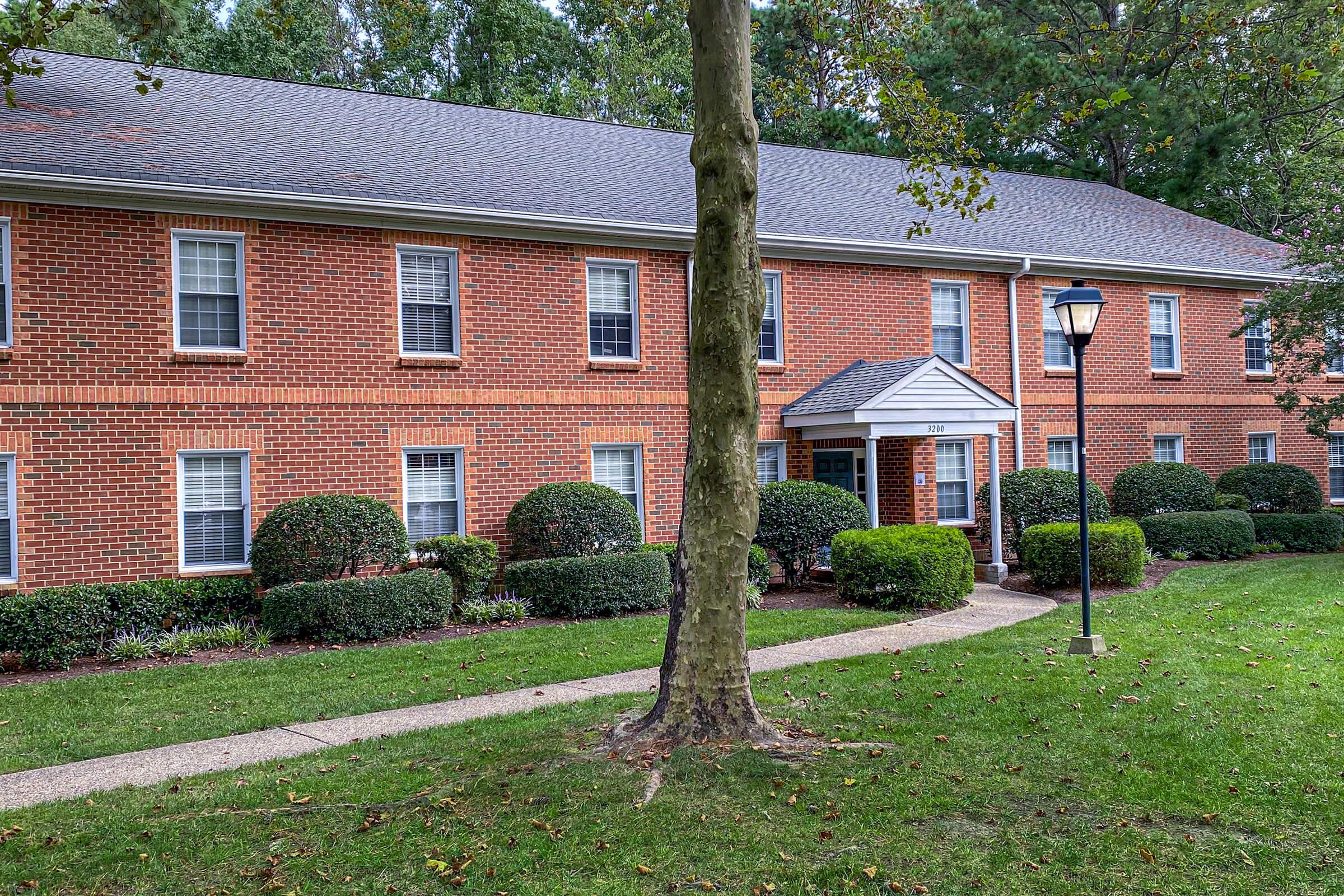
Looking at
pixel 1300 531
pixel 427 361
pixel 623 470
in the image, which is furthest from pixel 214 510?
pixel 1300 531

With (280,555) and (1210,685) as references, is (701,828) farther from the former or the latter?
(280,555)

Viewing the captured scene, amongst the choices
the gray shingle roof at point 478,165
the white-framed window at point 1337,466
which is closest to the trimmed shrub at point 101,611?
the gray shingle roof at point 478,165

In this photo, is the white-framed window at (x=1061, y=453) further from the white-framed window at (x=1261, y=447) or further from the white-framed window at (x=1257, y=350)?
the white-framed window at (x=1257, y=350)

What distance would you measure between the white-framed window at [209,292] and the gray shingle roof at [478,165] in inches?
33.5

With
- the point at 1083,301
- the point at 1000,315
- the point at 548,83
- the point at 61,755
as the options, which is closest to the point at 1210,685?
the point at 1083,301

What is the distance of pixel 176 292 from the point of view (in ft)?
45.4

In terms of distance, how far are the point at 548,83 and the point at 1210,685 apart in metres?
30.3

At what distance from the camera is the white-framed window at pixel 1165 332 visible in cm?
2134

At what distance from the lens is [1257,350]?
2259cm

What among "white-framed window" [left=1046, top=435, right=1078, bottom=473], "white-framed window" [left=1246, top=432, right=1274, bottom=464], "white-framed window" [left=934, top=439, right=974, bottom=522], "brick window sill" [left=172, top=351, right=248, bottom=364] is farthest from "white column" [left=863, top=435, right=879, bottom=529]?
"white-framed window" [left=1246, top=432, right=1274, bottom=464]

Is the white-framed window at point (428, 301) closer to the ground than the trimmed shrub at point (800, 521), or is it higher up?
higher up

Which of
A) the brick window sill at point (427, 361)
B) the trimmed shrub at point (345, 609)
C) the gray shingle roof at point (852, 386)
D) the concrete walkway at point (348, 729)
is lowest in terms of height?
the concrete walkway at point (348, 729)

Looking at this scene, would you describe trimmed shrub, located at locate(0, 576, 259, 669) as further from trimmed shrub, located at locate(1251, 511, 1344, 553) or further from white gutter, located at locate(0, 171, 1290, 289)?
trimmed shrub, located at locate(1251, 511, 1344, 553)

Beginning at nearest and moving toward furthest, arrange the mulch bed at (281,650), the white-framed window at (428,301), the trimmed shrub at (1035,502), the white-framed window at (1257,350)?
1. the mulch bed at (281,650)
2. the white-framed window at (428,301)
3. the trimmed shrub at (1035,502)
4. the white-framed window at (1257,350)
